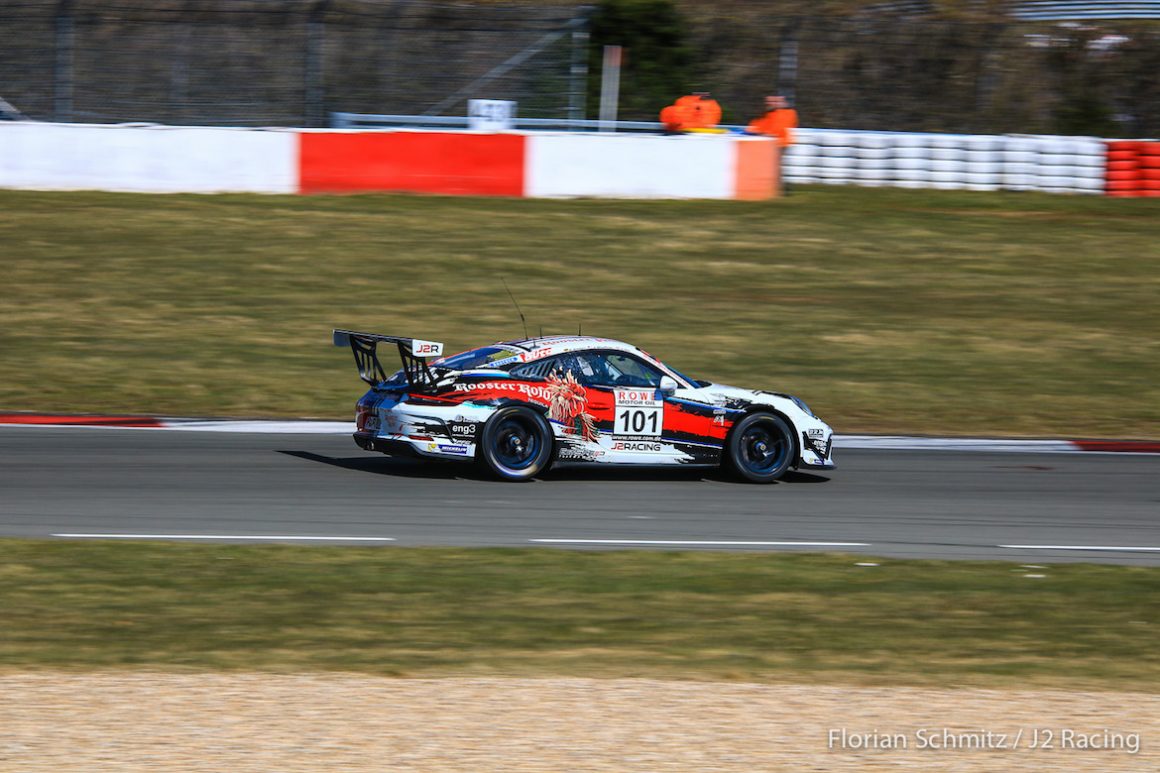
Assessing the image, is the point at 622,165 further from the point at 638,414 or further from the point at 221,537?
the point at 221,537

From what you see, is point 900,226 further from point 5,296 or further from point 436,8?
point 5,296

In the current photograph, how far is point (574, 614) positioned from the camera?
723 centimetres

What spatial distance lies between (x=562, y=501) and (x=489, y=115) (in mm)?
12788

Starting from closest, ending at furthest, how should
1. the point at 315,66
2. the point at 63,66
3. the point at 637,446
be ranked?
the point at 637,446
the point at 63,66
the point at 315,66

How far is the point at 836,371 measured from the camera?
50.9 ft

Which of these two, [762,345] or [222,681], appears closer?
[222,681]

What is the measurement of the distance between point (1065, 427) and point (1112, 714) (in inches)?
350

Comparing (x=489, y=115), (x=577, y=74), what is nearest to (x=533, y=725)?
(x=489, y=115)

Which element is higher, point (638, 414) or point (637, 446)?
point (638, 414)

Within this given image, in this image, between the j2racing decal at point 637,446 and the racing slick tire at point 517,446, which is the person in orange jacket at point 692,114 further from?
the racing slick tire at point 517,446

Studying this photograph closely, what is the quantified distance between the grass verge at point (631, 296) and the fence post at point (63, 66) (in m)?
1.86

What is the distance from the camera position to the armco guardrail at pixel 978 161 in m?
23.5

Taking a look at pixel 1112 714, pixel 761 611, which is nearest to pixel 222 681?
pixel 761 611

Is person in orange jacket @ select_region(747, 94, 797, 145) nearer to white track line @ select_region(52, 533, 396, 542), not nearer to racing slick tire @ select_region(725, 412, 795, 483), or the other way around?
racing slick tire @ select_region(725, 412, 795, 483)
